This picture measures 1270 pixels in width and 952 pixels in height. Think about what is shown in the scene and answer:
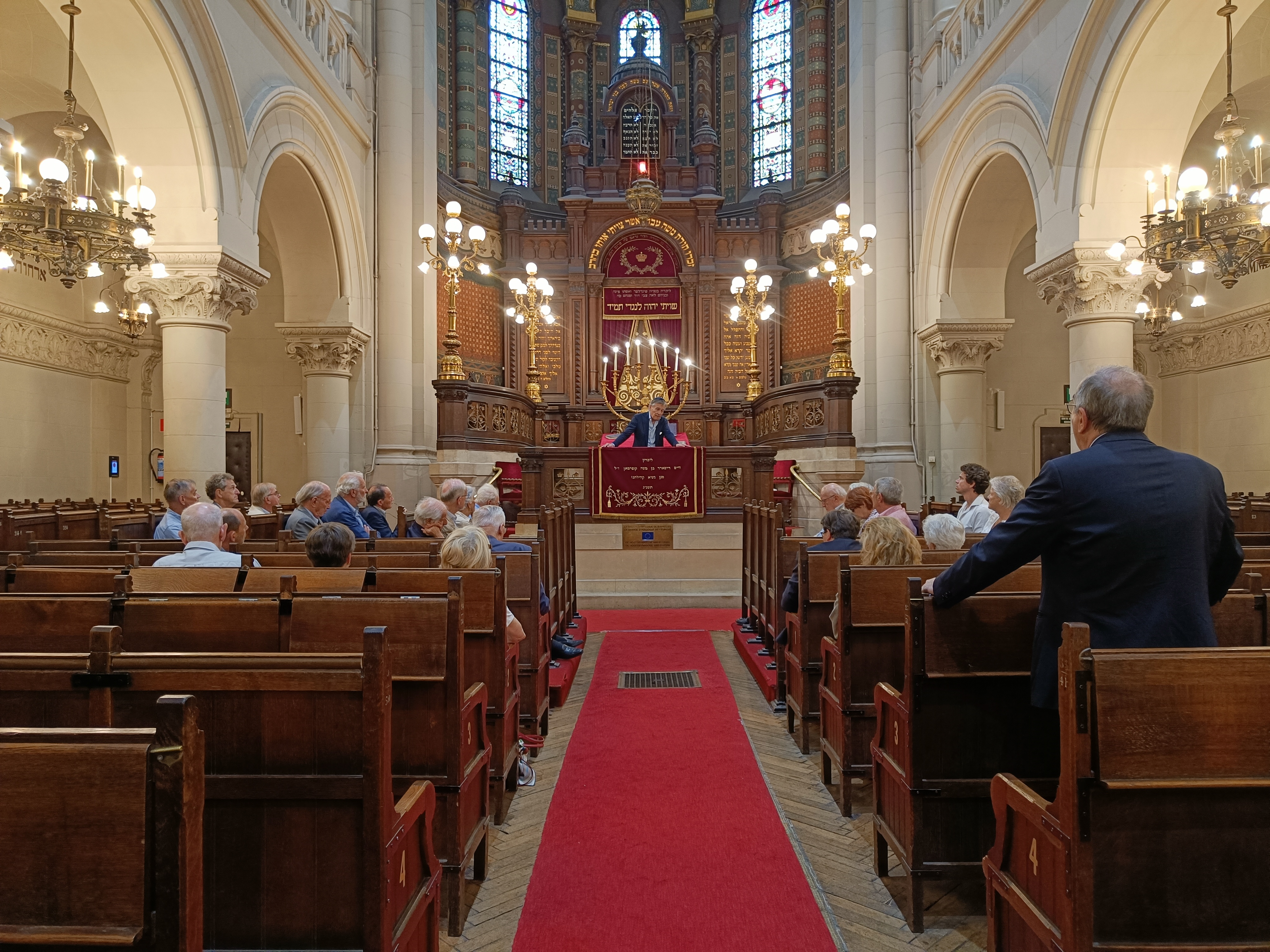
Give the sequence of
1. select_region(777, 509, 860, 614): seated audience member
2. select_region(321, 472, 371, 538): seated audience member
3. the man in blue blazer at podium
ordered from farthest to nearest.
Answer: the man in blue blazer at podium < select_region(321, 472, 371, 538): seated audience member < select_region(777, 509, 860, 614): seated audience member

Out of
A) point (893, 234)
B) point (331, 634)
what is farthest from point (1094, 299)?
point (331, 634)

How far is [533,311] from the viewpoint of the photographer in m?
15.7

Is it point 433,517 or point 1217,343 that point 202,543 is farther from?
point 1217,343

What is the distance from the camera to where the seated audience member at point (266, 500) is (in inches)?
297

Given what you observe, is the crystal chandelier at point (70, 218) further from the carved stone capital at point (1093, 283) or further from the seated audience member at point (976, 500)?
the carved stone capital at point (1093, 283)

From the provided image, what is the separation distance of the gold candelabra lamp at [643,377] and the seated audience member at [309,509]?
30.8 ft

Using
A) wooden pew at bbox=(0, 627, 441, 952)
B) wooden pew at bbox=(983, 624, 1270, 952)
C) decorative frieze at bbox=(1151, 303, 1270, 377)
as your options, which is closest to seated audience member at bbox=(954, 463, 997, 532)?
wooden pew at bbox=(983, 624, 1270, 952)

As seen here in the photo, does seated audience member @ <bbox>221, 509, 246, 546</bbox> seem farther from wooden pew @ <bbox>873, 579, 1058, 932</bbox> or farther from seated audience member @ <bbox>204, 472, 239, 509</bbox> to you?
A: wooden pew @ <bbox>873, 579, 1058, 932</bbox>

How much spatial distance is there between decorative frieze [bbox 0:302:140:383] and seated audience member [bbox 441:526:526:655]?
11.4 m

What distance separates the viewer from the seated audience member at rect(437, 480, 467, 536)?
18.2ft

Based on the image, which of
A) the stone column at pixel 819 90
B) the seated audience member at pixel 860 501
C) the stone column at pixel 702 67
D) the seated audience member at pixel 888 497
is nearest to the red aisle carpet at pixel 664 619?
the seated audience member at pixel 860 501

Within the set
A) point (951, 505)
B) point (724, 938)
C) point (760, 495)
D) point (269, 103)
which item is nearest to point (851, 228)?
point (760, 495)

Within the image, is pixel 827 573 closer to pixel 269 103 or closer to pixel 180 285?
pixel 180 285

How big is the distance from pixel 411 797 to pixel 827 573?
292 cm
